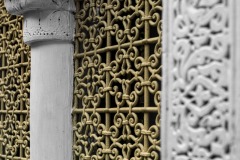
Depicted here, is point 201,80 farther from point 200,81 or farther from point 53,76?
point 53,76

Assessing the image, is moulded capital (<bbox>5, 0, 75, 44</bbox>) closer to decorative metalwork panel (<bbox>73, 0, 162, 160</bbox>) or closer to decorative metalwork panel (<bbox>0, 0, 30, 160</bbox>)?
decorative metalwork panel (<bbox>73, 0, 162, 160</bbox>)

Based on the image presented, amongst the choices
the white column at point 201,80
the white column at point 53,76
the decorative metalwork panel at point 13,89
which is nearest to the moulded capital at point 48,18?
the white column at point 53,76

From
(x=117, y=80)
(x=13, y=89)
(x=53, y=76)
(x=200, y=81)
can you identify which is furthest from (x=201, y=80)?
(x=13, y=89)

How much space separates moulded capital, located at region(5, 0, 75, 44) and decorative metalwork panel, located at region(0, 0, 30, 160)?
1.66 ft

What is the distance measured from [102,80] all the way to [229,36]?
6.13 ft

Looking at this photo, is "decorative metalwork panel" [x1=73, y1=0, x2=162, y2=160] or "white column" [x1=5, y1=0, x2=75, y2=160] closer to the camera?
"decorative metalwork panel" [x1=73, y1=0, x2=162, y2=160]

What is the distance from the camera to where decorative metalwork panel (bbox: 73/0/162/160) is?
2.72m

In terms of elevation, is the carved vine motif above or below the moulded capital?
below

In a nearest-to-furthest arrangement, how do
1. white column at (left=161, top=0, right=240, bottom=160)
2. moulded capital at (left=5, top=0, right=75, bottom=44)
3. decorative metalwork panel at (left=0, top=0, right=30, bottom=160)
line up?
white column at (left=161, top=0, right=240, bottom=160), moulded capital at (left=5, top=0, right=75, bottom=44), decorative metalwork panel at (left=0, top=0, right=30, bottom=160)

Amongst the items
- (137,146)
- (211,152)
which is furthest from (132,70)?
(211,152)

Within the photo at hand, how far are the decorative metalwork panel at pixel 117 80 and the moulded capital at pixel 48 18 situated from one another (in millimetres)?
68

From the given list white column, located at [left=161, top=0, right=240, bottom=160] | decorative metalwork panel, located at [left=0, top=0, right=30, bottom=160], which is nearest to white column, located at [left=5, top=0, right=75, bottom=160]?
decorative metalwork panel, located at [left=0, top=0, right=30, bottom=160]

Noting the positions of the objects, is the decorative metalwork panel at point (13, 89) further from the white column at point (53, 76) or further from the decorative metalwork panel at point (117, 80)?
the decorative metalwork panel at point (117, 80)

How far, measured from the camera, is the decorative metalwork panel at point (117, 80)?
107 inches
